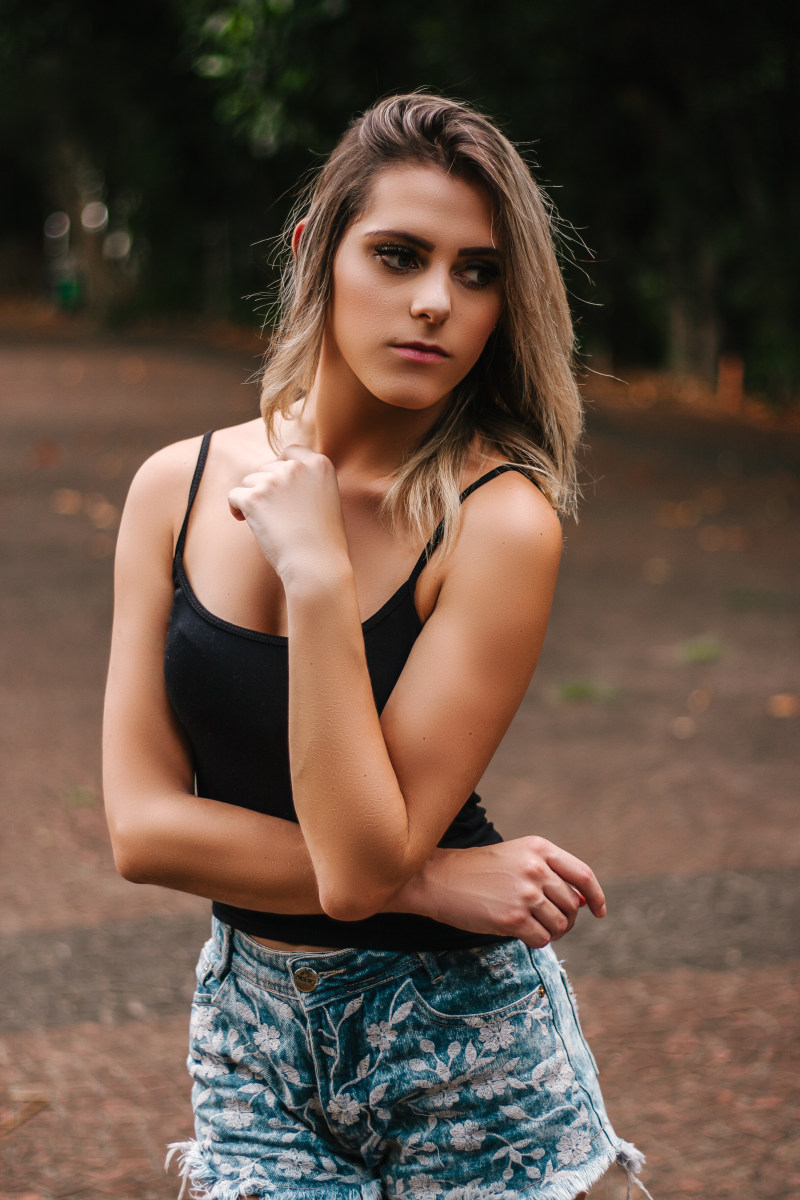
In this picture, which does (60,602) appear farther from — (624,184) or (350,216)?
(624,184)

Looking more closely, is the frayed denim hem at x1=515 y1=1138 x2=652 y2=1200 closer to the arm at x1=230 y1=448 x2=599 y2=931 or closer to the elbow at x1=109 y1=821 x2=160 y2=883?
the arm at x1=230 y1=448 x2=599 y2=931

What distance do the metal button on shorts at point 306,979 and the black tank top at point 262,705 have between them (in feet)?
0.13

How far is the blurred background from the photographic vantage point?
360 centimetres

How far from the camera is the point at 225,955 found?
6.26 feet

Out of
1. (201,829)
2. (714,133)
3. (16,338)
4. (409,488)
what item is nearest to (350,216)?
(409,488)

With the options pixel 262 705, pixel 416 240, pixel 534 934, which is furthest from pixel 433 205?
pixel 534 934

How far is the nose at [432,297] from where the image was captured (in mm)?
1773

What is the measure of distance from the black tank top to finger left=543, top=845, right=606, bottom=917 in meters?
0.14

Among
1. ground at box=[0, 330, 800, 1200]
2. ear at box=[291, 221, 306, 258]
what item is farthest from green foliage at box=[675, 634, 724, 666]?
ear at box=[291, 221, 306, 258]

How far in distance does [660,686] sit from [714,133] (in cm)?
1175

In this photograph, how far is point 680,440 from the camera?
1433 cm

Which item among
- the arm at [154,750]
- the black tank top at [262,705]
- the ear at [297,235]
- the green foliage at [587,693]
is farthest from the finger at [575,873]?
the green foliage at [587,693]

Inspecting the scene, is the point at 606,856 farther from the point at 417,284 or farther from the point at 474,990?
the point at 417,284

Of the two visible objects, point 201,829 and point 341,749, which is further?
point 201,829
